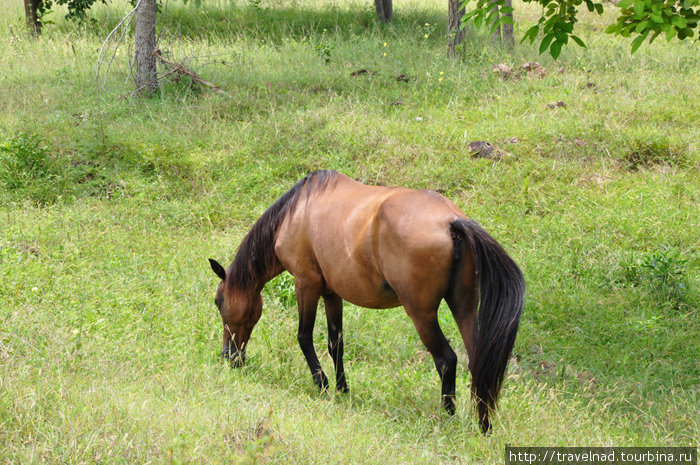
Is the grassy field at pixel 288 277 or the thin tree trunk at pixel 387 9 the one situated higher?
the thin tree trunk at pixel 387 9

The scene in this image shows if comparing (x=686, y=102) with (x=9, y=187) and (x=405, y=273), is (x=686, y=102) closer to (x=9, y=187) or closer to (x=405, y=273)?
(x=405, y=273)

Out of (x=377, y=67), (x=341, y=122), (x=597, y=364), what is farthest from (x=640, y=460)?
(x=377, y=67)

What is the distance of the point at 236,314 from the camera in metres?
4.83

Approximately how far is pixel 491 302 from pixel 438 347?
48cm

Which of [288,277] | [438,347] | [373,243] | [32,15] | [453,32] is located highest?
[32,15]

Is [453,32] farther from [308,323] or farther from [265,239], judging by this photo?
[308,323]

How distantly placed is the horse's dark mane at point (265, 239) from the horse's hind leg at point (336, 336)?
0.53 meters

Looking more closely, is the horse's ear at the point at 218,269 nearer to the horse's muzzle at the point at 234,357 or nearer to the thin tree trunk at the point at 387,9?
the horse's muzzle at the point at 234,357

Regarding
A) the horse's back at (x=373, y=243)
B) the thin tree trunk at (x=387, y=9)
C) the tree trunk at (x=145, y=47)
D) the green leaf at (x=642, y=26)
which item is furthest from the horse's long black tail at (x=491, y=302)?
the thin tree trunk at (x=387, y=9)

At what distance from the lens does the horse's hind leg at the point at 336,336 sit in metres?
4.52

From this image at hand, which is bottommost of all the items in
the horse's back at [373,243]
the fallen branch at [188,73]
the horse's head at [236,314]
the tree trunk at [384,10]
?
the horse's head at [236,314]

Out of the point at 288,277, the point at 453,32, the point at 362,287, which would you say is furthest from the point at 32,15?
the point at 362,287

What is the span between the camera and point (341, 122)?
8.58 m

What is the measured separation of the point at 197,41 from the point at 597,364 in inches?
394
